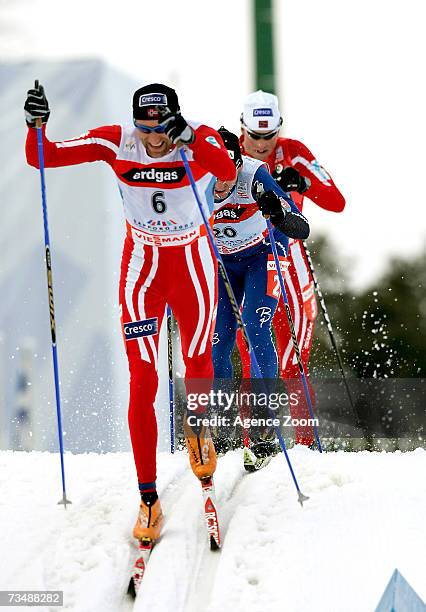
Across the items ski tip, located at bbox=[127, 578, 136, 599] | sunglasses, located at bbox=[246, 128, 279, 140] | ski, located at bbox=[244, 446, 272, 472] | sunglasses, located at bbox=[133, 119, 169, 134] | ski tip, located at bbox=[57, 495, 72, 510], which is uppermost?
sunglasses, located at bbox=[246, 128, 279, 140]

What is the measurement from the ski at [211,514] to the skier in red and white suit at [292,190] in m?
1.36

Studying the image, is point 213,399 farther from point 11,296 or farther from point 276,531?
point 11,296

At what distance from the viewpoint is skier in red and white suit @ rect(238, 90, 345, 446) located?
197 inches

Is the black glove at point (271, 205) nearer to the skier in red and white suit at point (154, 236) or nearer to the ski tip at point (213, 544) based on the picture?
the skier in red and white suit at point (154, 236)

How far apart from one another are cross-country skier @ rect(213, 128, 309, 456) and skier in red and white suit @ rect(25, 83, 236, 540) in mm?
662

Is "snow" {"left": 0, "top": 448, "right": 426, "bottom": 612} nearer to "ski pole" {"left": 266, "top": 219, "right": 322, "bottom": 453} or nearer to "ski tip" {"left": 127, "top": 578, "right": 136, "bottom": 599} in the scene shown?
"ski tip" {"left": 127, "top": 578, "right": 136, "bottom": 599}

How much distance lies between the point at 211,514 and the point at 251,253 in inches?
66.3

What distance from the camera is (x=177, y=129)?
11.9 feet

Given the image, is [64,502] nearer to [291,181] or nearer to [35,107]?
[35,107]

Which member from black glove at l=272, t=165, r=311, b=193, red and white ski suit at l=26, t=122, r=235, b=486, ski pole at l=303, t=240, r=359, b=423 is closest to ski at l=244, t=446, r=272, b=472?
red and white ski suit at l=26, t=122, r=235, b=486

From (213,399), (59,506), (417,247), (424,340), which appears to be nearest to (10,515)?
(59,506)

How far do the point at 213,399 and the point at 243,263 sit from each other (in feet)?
3.12

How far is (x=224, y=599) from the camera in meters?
3.29

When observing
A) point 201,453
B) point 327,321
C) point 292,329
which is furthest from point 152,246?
point 327,321
